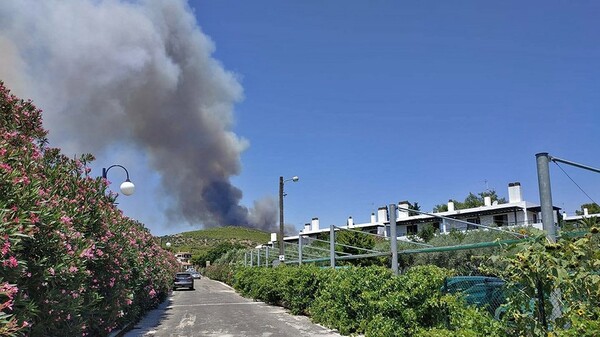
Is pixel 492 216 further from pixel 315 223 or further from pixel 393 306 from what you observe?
pixel 393 306

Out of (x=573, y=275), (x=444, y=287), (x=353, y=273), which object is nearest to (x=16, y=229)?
(x=573, y=275)

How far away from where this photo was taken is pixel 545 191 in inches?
224

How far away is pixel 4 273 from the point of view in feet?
14.9

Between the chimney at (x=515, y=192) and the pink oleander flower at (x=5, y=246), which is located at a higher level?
the chimney at (x=515, y=192)

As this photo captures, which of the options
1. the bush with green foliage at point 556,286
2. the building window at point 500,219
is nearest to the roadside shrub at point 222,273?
the building window at point 500,219

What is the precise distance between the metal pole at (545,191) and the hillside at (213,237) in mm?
138830

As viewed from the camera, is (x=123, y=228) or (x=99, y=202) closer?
(x=99, y=202)

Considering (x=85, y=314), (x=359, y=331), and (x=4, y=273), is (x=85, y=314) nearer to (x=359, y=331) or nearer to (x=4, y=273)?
(x=4, y=273)

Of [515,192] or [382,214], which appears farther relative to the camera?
[382,214]

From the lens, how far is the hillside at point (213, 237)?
148375 mm

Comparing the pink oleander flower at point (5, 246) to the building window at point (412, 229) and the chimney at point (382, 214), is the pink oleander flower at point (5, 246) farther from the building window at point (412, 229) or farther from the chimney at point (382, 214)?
the chimney at point (382, 214)

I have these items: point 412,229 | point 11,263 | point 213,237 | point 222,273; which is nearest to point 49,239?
point 11,263

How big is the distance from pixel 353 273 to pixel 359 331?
1473mm

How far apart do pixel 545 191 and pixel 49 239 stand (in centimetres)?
588
